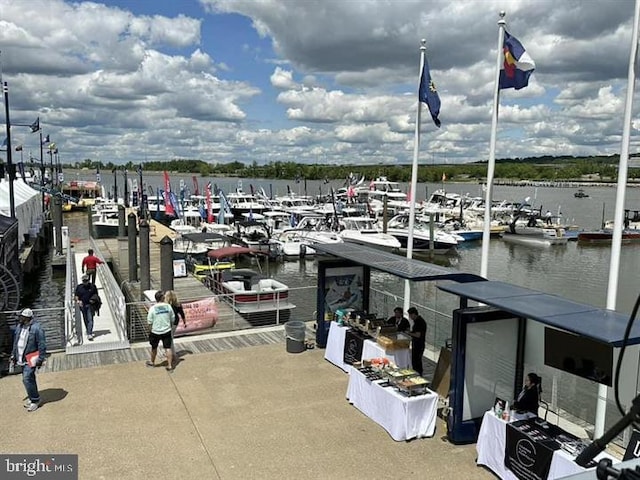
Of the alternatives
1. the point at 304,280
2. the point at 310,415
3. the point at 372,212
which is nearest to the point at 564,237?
the point at 372,212

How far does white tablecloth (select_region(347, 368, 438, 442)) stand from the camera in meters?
8.71

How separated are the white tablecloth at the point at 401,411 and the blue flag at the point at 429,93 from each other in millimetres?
6931

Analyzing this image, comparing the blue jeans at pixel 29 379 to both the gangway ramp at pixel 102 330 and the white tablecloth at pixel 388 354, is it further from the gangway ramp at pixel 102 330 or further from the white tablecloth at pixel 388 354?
the white tablecloth at pixel 388 354

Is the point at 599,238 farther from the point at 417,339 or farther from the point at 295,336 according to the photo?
the point at 417,339

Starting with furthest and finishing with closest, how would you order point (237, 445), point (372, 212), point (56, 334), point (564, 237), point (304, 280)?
point (372, 212) < point (564, 237) < point (304, 280) < point (56, 334) < point (237, 445)

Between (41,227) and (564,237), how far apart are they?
155 ft

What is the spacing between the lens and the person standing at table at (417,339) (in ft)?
35.9

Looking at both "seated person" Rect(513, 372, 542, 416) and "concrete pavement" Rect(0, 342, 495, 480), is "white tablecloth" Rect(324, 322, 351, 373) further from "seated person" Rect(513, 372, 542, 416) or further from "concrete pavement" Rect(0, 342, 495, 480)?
"seated person" Rect(513, 372, 542, 416)

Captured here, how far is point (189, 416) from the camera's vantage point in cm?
943

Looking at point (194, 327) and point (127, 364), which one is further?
point (194, 327)

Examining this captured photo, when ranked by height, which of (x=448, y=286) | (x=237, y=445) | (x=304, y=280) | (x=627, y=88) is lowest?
(x=304, y=280)

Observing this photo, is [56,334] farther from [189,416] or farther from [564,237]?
[564,237]

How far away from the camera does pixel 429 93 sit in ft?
43.5

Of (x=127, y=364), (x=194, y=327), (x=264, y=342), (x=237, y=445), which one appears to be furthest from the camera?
(x=194, y=327)
